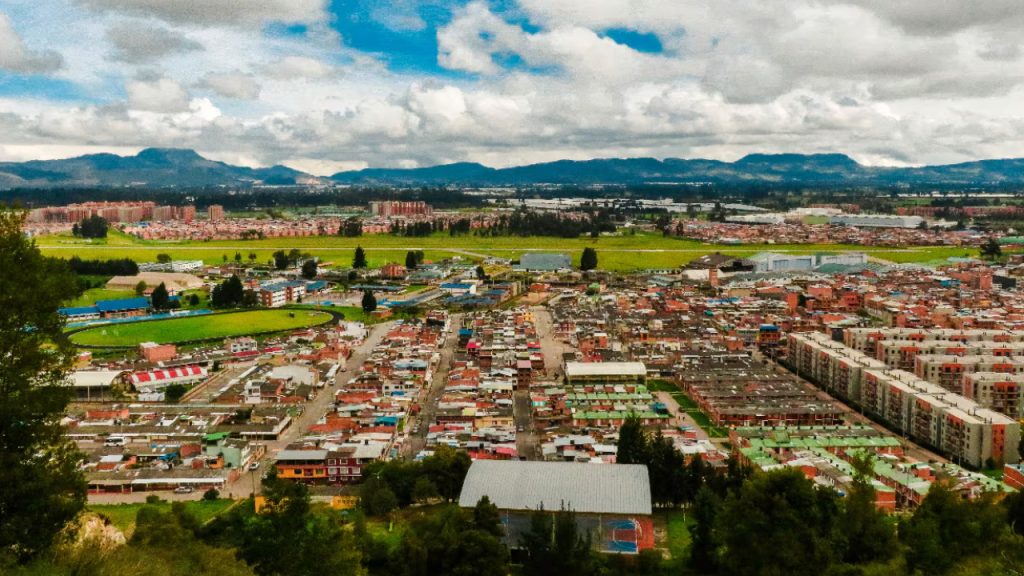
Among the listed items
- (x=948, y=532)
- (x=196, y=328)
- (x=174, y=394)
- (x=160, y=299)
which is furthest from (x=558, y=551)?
(x=160, y=299)

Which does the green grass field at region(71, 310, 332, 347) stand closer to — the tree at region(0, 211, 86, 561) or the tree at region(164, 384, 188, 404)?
the tree at region(164, 384, 188, 404)

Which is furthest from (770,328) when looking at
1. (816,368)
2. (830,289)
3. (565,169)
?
(565,169)

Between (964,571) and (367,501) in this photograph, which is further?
(367,501)

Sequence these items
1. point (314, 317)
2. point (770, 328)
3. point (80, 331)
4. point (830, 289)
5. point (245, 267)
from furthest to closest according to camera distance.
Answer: point (245, 267) < point (830, 289) < point (314, 317) < point (80, 331) < point (770, 328)

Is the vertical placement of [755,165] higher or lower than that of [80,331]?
higher

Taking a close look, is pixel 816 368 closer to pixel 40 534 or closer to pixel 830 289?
pixel 830 289

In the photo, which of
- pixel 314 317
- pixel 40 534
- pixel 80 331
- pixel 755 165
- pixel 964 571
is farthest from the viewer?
pixel 755 165
